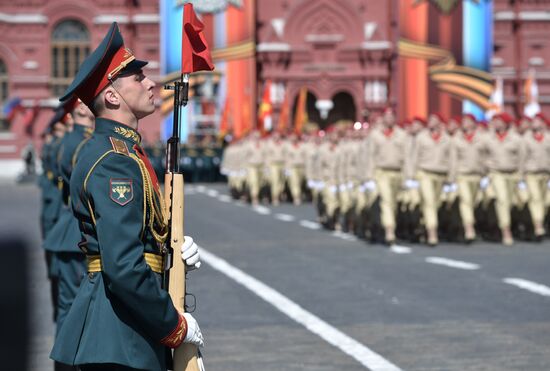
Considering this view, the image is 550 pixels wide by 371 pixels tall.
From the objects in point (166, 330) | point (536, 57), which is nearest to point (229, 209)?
point (166, 330)

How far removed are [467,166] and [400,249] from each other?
244 centimetres

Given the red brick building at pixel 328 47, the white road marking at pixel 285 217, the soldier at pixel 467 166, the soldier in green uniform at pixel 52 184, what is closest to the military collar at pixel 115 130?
the soldier in green uniform at pixel 52 184

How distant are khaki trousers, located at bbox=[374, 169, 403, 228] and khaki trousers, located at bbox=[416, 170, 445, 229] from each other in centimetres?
37

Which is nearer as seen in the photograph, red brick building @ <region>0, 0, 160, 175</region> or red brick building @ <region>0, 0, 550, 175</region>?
red brick building @ <region>0, 0, 550, 175</region>

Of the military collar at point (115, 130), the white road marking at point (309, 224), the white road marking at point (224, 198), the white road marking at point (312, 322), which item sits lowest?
the white road marking at point (224, 198)

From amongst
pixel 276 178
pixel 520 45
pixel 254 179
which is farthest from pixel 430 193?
pixel 520 45

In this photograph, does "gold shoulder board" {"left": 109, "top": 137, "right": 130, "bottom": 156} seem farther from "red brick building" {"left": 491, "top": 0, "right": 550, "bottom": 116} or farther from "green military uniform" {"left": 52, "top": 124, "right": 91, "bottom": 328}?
"red brick building" {"left": 491, "top": 0, "right": 550, "bottom": 116}

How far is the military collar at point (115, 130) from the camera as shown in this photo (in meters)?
4.79

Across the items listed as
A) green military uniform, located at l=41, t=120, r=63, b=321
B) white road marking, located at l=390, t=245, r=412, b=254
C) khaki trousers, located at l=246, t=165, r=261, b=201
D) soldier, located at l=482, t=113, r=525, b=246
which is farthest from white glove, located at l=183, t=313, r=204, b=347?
khaki trousers, located at l=246, t=165, r=261, b=201

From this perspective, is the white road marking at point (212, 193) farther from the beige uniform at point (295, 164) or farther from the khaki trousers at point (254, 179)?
the beige uniform at point (295, 164)

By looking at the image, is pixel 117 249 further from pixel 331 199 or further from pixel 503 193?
pixel 331 199

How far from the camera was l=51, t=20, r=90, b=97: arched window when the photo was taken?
55531 mm

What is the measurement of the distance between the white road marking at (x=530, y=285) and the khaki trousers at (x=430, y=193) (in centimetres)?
535

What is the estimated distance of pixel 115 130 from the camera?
479 cm
